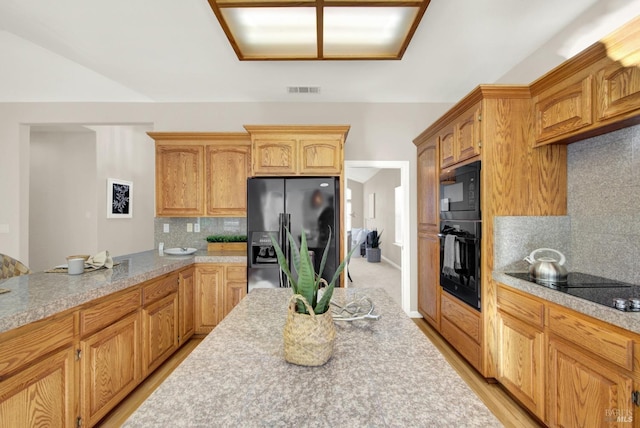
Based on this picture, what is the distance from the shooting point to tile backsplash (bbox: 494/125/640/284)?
1727 millimetres

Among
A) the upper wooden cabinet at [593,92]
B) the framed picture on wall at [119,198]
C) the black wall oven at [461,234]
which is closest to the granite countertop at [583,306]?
the black wall oven at [461,234]

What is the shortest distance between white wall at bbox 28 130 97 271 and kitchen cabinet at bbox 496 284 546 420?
5.82 metres

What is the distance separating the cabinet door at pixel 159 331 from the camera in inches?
84.9

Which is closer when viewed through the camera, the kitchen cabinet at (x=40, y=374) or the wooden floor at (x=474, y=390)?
the kitchen cabinet at (x=40, y=374)

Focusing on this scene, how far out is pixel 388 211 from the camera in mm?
8055

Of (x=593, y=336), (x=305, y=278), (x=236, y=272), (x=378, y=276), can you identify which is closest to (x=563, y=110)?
(x=593, y=336)

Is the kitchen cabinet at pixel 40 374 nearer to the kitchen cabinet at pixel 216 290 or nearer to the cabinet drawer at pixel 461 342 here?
the kitchen cabinet at pixel 216 290

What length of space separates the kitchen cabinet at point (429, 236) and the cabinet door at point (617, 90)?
1404 mm

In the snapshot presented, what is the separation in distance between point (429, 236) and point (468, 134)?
121 centimetres

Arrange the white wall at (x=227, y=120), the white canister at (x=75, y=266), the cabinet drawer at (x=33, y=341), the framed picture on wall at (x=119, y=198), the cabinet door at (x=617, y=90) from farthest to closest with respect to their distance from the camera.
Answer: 1. the framed picture on wall at (x=119, y=198)
2. the white wall at (x=227, y=120)
3. the white canister at (x=75, y=266)
4. the cabinet door at (x=617, y=90)
5. the cabinet drawer at (x=33, y=341)

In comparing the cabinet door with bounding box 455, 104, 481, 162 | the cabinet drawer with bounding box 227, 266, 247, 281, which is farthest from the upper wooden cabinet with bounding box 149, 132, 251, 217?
the cabinet door with bounding box 455, 104, 481, 162

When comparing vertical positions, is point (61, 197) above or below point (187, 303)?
above

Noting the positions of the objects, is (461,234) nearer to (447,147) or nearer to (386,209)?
(447,147)

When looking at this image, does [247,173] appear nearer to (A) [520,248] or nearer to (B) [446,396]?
(A) [520,248]
